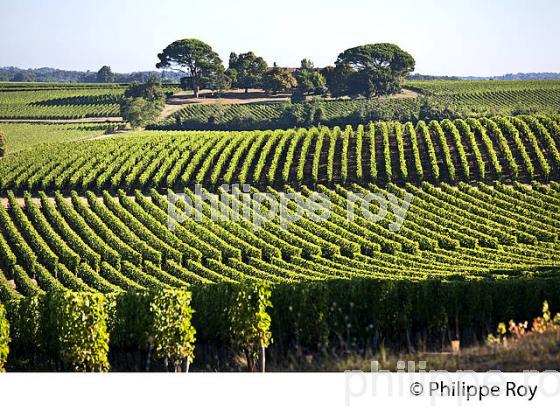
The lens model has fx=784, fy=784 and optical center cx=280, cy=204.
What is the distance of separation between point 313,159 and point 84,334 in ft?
137

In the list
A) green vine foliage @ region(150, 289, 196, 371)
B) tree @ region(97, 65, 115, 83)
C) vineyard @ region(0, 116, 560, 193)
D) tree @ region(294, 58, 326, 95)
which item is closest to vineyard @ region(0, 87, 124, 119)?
tree @ region(294, 58, 326, 95)

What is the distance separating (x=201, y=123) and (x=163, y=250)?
56729 millimetres

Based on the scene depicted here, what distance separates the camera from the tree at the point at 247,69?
117m

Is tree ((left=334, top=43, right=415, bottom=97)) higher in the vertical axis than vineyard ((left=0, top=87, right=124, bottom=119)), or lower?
higher

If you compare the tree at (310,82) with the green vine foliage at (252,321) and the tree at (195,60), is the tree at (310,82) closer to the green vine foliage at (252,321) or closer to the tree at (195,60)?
the tree at (195,60)

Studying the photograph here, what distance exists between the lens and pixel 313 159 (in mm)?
60250

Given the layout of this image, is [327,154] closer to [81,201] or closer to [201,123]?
[81,201]

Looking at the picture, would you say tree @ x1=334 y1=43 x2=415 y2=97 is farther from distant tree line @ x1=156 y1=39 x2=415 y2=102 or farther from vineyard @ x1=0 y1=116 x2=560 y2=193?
vineyard @ x1=0 y1=116 x2=560 y2=193

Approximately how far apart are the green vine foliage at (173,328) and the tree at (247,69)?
9871 cm

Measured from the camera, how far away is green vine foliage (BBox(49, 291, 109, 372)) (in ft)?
64.3

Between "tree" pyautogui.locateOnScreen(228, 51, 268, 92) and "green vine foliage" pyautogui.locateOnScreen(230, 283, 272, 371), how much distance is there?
323ft

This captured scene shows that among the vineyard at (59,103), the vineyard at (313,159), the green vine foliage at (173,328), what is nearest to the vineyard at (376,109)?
the vineyard at (59,103)

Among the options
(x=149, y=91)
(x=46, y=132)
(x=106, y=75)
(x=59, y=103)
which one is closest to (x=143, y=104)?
(x=46, y=132)

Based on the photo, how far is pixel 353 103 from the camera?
10594cm
